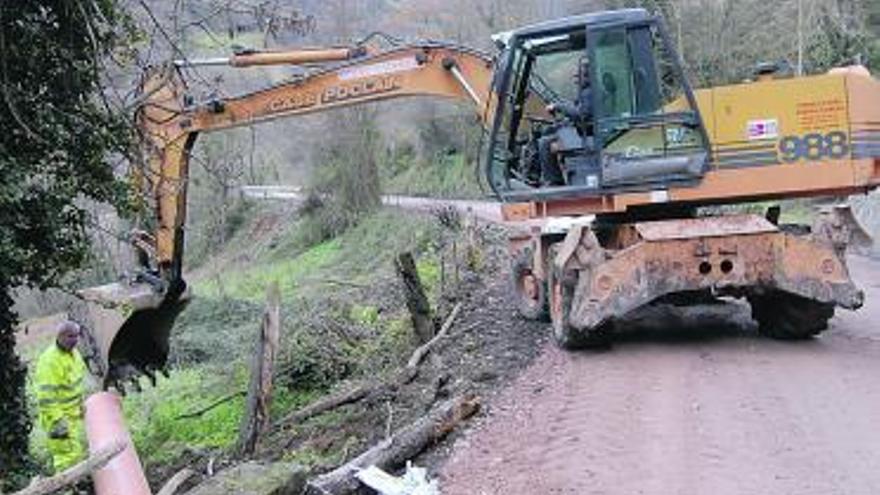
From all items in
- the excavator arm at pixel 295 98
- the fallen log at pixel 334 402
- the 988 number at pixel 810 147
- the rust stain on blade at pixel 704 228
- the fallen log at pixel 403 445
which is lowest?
the fallen log at pixel 334 402

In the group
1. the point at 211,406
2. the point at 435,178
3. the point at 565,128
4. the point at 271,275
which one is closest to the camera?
the point at 565,128

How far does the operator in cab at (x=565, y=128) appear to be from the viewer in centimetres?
1156

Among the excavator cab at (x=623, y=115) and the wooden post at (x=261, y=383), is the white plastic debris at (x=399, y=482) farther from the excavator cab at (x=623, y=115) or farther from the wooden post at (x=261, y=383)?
the excavator cab at (x=623, y=115)

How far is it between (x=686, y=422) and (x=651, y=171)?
129 inches

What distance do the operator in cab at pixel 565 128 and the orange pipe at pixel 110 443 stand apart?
4.78 m

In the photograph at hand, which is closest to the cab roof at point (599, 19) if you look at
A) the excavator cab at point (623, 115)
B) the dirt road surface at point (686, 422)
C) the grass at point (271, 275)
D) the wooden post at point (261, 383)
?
the excavator cab at point (623, 115)

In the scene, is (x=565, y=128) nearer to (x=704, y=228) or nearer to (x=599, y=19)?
(x=599, y=19)

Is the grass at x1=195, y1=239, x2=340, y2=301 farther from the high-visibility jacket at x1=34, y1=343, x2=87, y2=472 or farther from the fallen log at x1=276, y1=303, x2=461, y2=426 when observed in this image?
the high-visibility jacket at x1=34, y1=343, x2=87, y2=472

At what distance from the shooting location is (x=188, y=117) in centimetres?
1395

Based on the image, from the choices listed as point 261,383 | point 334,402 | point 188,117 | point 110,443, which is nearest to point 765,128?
point 334,402

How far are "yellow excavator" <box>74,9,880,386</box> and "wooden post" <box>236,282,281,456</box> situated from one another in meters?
1.75

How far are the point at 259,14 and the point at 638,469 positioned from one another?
412 centimetres

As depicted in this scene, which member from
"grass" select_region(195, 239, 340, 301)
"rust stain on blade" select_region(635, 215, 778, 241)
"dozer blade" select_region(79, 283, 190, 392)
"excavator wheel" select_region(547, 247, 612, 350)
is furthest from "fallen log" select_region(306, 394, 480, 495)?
"grass" select_region(195, 239, 340, 301)

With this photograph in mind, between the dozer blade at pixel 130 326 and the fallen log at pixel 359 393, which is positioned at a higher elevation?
the dozer blade at pixel 130 326
